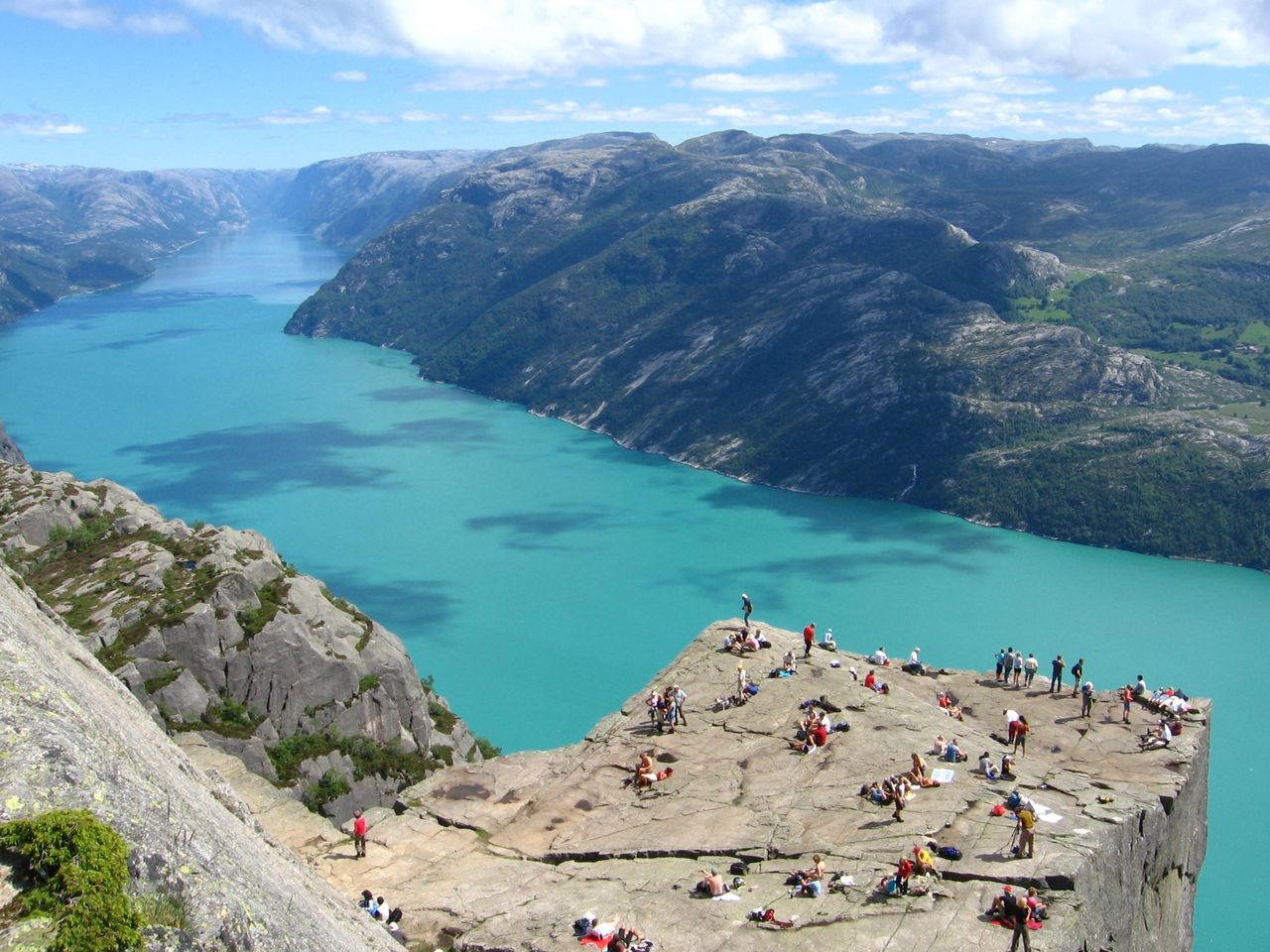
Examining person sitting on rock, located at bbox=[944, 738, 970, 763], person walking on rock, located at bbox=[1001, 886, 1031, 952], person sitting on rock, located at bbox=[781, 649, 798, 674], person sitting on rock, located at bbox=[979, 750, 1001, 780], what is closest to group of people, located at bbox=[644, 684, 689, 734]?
person sitting on rock, located at bbox=[781, 649, 798, 674]

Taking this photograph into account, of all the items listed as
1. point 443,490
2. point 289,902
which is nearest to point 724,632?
point 289,902

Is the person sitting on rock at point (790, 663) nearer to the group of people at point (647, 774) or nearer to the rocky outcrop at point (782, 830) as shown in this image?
the rocky outcrop at point (782, 830)

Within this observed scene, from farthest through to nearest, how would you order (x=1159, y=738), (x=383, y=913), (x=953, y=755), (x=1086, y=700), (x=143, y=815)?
1. (x=1086, y=700)
2. (x=1159, y=738)
3. (x=953, y=755)
4. (x=383, y=913)
5. (x=143, y=815)

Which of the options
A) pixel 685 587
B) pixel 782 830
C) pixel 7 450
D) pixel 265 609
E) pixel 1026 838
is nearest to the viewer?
pixel 1026 838

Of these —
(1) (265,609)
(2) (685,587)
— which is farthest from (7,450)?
(1) (265,609)

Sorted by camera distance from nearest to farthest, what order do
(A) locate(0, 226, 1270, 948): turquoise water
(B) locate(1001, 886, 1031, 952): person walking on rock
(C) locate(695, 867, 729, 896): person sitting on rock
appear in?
1. (B) locate(1001, 886, 1031, 952): person walking on rock
2. (C) locate(695, 867, 729, 896): person sitting on rock
3. (A) locate(0, 226, 1270, 948): turquoise water

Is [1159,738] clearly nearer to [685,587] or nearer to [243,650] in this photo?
[243,650]

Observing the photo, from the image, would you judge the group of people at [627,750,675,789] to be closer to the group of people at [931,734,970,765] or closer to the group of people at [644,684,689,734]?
the group of people at [644,684,689,734]
